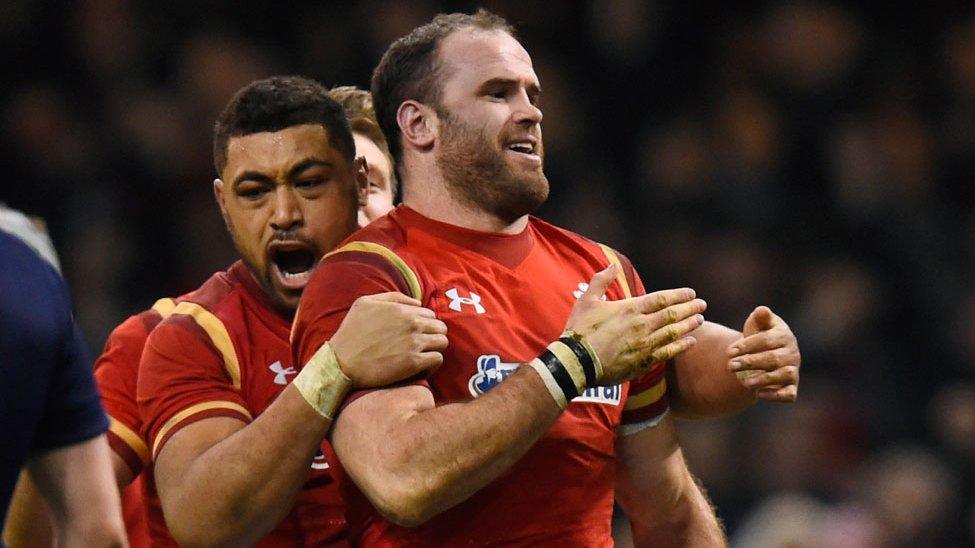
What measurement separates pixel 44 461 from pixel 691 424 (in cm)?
547

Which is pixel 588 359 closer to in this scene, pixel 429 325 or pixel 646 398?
pixel 429 325

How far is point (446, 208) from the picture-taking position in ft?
12.1

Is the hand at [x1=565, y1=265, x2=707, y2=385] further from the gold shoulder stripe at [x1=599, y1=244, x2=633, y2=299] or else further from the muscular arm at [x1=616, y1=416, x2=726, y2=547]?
the muscular arm at [x1=616, y1=416, x2=726, y2=547]

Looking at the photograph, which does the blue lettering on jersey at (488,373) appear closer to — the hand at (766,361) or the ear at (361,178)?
the hand at (766,361)

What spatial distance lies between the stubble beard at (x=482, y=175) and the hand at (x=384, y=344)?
52 centimetres

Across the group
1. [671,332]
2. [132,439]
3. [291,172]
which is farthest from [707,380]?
[132,439]

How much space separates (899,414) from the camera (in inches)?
309

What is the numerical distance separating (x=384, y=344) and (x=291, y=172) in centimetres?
84

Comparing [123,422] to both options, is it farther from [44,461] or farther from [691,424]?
[691,424]

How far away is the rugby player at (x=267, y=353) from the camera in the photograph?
10.5ft

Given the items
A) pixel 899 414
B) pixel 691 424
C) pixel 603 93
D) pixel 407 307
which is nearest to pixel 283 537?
pixel 407 307

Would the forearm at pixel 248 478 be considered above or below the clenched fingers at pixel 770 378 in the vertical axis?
below

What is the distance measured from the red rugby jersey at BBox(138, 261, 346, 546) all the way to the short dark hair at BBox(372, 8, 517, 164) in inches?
22.9

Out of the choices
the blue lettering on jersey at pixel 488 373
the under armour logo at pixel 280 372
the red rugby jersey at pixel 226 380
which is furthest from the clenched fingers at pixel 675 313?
the under armour logo at pixel 280 372
